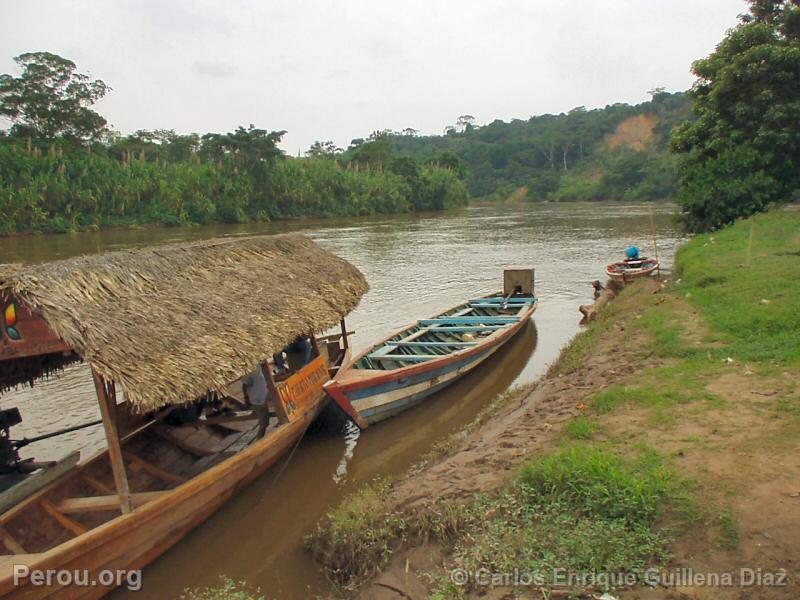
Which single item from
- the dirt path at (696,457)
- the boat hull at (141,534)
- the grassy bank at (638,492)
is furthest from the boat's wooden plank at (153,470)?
the dirt path at (696,457)

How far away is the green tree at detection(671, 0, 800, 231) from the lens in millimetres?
16656

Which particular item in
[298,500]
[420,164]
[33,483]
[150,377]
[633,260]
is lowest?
[298,500]

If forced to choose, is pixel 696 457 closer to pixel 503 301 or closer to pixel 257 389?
pixel 257 389

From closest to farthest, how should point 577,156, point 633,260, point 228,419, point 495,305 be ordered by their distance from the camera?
1. point 228,419
2. point 495,305
3. point 633,260
4. point 577,156

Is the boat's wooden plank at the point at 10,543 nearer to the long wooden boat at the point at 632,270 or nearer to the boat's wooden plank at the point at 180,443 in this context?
the boat's wooden plank at the point at 180,443

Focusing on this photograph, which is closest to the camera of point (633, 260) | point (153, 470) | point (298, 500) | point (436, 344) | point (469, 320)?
point (153, 470)

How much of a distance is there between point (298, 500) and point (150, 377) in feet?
8.08

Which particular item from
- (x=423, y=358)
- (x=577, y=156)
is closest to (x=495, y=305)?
(x=423, y=358)

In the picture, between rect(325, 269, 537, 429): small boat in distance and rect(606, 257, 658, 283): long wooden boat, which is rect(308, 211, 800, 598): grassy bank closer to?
rect(325, 269, 537, 429): small boat in distance

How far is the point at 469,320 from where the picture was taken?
11.8 meters

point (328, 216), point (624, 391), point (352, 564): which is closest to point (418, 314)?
point (624, 391)

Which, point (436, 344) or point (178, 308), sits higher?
point (178, 308)

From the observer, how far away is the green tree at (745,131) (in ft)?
54.6

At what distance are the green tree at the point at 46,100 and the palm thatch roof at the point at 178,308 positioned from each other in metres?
44.7
